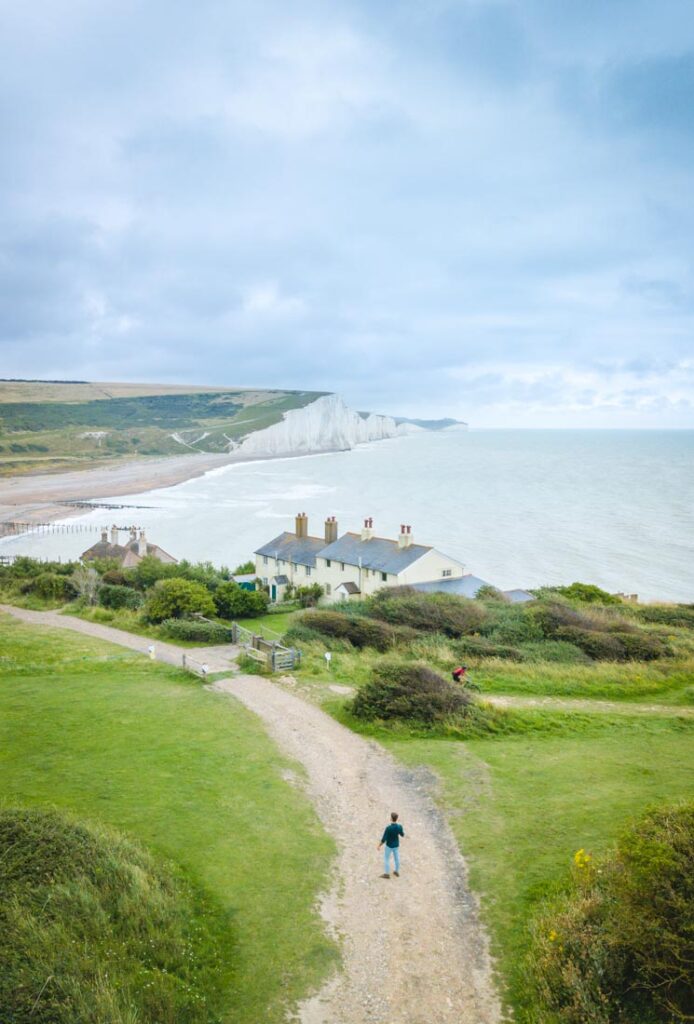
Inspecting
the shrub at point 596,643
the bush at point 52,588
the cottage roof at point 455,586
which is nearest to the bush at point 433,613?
the shrub at point 596,643

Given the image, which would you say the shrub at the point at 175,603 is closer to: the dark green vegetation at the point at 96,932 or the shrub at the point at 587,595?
the shrub at the point at 587,595

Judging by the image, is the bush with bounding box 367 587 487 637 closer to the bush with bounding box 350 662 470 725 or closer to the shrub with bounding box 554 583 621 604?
the bush with bounding box 350 662 470 725

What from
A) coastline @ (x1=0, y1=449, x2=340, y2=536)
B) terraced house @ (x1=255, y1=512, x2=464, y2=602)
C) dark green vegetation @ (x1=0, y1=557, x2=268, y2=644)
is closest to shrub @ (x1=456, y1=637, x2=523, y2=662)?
dark green vegetation @ (x1=0, y1=557, x2=268, y2=644)

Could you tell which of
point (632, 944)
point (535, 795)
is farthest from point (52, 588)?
point (632, 944)

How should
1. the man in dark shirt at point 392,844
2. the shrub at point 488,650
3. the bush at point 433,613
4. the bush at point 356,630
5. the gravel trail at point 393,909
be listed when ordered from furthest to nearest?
the bush at point 433,613
the bush at point 356,630
the shrub at point 488,650
the man in dark shirt at point 392,844
the gravel trail at point 393,909

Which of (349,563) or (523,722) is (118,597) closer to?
(349,563)

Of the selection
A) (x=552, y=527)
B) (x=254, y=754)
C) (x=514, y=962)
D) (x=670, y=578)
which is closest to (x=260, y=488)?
(x=552, y=527)
